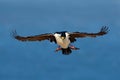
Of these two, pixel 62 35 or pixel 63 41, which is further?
pixel 63 41

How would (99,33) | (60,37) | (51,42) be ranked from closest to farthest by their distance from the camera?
1. (60,37)
2. (51,42)
3. (99,33)

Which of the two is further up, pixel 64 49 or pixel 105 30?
pixel 105 30

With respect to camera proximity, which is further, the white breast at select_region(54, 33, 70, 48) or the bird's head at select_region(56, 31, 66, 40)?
the white breast at select_region(54, 33, 70, 48)

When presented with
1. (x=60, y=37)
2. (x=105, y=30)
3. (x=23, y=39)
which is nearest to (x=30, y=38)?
(x=23, y=39)

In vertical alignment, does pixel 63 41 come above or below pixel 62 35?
below

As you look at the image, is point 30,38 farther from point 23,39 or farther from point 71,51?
point 71,51

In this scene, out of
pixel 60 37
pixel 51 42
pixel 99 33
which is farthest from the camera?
pixel 99 33

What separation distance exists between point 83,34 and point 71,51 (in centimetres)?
447

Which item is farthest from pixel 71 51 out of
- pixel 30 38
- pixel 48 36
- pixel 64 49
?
pixel 30 38

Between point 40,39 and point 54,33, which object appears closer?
point 54,33

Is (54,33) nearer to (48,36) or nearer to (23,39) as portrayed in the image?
→ (48,36)

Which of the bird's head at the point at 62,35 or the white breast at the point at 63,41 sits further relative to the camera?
the white breast at the point at 63,41

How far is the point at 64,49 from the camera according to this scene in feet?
174

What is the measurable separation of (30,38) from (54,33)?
6.44 m
